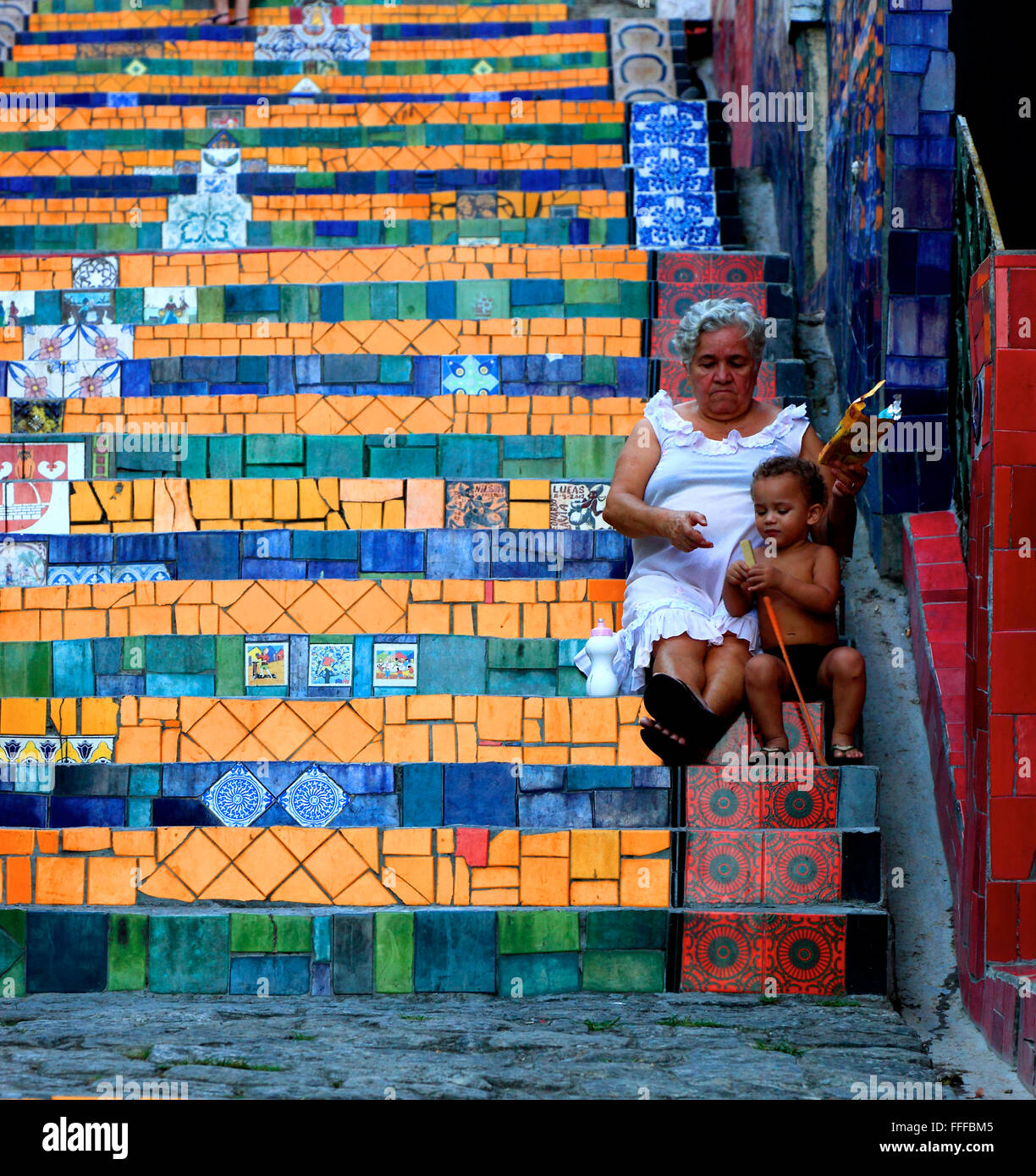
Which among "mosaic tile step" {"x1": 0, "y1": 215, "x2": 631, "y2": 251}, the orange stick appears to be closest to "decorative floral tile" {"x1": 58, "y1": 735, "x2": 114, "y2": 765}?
the orange stick

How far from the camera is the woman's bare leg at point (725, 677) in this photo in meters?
3.81

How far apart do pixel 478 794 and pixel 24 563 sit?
1836 mm

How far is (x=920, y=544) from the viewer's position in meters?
4.44

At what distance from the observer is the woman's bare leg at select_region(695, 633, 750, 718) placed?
150 inches

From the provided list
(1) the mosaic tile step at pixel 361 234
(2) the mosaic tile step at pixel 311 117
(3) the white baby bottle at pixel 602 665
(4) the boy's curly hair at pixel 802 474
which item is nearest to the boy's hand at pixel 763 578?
(4) the boy's curly hair at pixel 802 474

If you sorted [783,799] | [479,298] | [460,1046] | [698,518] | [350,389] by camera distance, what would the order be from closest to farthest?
[460,1046] < [783,799] < [698,518] < [350,389] < [479,298]

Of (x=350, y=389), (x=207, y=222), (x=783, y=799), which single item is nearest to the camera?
(x=783, y=799)

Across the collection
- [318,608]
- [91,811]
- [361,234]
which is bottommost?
[91,811]

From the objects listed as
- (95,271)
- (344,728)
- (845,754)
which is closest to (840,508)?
(845,754)

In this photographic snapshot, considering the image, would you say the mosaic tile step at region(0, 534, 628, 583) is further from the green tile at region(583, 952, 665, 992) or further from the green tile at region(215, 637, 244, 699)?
the green tile at region(583, 952, 665, 992)

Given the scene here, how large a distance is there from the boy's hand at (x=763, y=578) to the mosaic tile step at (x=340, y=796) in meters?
0.53

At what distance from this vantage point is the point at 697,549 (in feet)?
Result: 13.6

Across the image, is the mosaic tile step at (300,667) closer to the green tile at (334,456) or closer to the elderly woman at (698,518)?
the elderly woman at (698,518)

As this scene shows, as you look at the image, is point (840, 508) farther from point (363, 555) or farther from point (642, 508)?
point (363, 555)
